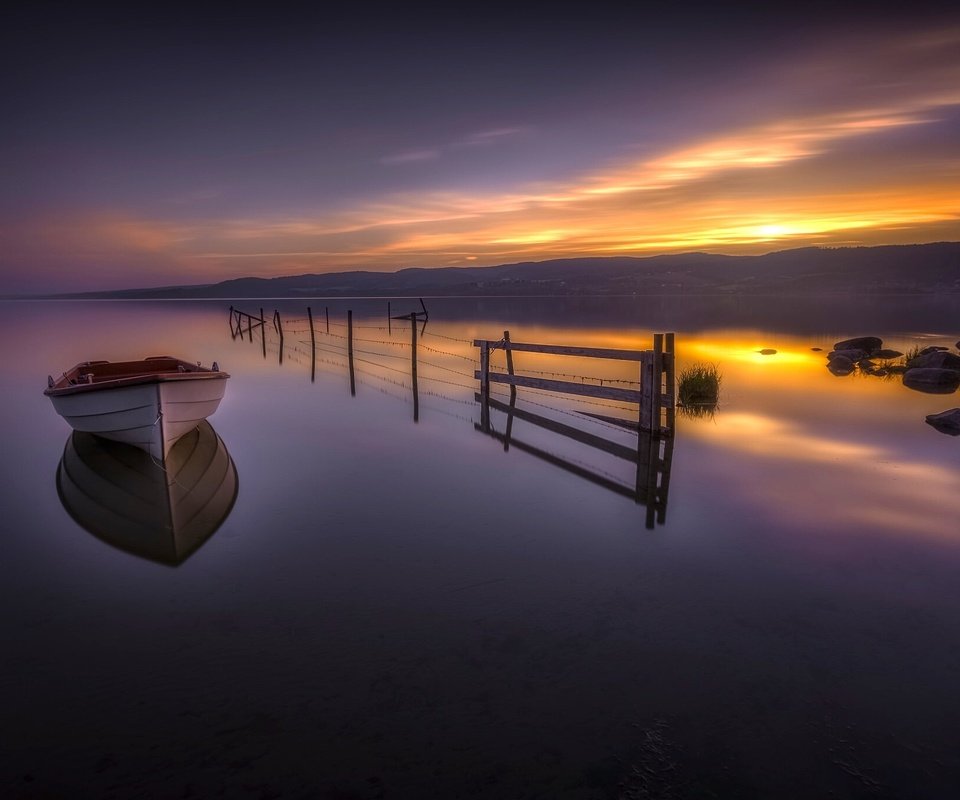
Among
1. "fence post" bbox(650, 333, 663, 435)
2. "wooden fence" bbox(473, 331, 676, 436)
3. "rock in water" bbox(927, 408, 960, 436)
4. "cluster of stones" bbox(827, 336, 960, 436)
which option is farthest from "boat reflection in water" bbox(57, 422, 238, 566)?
"cluster of stones" bbox(827, 336, 960, 436)

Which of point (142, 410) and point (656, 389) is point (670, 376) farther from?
point (142, 410)

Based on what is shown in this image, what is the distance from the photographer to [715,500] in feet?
34.1

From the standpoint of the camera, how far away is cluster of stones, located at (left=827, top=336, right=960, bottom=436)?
620 inches

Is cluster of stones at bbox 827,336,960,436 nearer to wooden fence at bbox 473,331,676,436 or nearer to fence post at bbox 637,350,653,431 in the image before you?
wooden fence at bbox 473,331,676,436

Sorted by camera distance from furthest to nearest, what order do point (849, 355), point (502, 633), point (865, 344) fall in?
point (865, 344), point (849, 355), point (502, 633)

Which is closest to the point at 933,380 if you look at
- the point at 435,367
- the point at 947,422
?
the point at 947,422

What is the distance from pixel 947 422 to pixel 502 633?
600 inches

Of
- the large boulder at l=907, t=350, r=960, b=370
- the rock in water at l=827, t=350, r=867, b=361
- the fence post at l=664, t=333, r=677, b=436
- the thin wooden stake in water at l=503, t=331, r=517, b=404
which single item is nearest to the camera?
the fence post at l=664, t=333, r=677, b=436

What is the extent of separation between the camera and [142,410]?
1166cm

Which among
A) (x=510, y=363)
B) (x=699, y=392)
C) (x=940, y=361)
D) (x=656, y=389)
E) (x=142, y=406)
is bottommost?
(x=699, y=392)

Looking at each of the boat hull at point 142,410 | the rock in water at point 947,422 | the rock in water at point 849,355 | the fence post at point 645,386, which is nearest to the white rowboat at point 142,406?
the boat hull at point 142,410

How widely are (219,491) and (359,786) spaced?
8.14 m

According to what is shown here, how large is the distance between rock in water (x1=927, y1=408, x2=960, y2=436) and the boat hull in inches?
717

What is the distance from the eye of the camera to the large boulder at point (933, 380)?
21.3 metres
